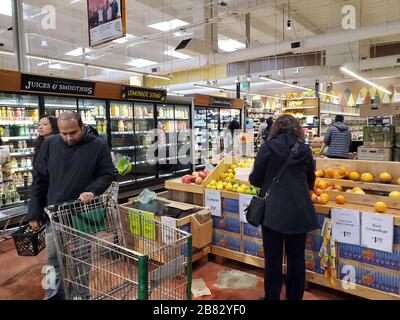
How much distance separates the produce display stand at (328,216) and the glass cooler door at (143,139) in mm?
3492

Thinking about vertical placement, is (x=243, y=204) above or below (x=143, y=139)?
below

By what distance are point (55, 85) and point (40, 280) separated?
3127 mm

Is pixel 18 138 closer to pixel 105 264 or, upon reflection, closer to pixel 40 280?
pixel 40 280

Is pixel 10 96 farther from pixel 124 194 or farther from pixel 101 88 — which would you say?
pixel 124 194

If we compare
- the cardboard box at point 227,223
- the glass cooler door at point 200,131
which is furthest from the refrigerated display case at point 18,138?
the glass cooler door at point 200,131

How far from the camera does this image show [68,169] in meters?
2.49

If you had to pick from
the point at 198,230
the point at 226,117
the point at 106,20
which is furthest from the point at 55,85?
the point at 226,117

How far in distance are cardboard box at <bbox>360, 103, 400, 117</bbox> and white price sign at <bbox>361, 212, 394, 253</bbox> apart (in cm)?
410

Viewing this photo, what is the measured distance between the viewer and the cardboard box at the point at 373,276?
282 centimetres

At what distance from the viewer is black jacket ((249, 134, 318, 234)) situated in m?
2.52

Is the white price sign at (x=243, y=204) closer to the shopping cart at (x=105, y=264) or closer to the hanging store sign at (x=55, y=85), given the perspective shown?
the shopping cart at (x=105, y=264)

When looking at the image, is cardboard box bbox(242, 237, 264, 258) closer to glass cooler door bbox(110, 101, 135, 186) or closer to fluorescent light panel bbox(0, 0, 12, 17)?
glass cooler door bbox(110, 101, 135, 186)

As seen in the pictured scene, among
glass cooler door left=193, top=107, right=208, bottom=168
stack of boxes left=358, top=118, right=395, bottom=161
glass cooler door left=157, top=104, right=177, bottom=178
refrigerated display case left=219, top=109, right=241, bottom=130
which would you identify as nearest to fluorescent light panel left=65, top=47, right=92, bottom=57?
glass cooler door left=193, top=107, right=208, bottom=168
